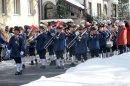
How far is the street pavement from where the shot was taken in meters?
11.9

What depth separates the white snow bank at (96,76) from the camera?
8.49 meters

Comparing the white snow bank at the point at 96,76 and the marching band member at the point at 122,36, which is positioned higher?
the marching band member at the point at 122,36

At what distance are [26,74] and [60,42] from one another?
90.7 inches

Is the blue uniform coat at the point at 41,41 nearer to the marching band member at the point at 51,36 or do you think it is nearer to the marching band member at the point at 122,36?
the marching band member at the point at 51,36

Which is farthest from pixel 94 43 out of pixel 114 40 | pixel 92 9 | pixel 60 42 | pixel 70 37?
pixel 92 9

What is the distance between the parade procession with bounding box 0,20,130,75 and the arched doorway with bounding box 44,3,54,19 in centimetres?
1483

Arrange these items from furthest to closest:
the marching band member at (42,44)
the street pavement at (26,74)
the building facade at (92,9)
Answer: the building facade at (92,9) < the marching band member at (42,44) < the street pavement at (26,74)

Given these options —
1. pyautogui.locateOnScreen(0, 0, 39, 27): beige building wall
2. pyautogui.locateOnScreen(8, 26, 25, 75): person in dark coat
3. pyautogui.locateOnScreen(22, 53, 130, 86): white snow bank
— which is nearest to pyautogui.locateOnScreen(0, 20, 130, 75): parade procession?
pyautogui.locateOnScreen(8, 26, 25, 75): person in dark coat

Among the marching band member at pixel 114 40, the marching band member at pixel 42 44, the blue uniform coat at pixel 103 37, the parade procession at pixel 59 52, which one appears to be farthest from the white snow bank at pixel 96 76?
the marching band member at pixel 114 40

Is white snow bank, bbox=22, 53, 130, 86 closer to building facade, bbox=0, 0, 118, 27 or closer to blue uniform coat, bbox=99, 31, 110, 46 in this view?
blue uniform coat, bbox=99, 31, 110, 46

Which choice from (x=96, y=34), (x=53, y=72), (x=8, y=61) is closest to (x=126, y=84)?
(x=53, y=72)

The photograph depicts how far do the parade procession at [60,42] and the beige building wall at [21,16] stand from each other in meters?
6.08

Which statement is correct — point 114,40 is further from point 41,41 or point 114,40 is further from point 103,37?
point 41,41

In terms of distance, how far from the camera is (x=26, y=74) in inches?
538
